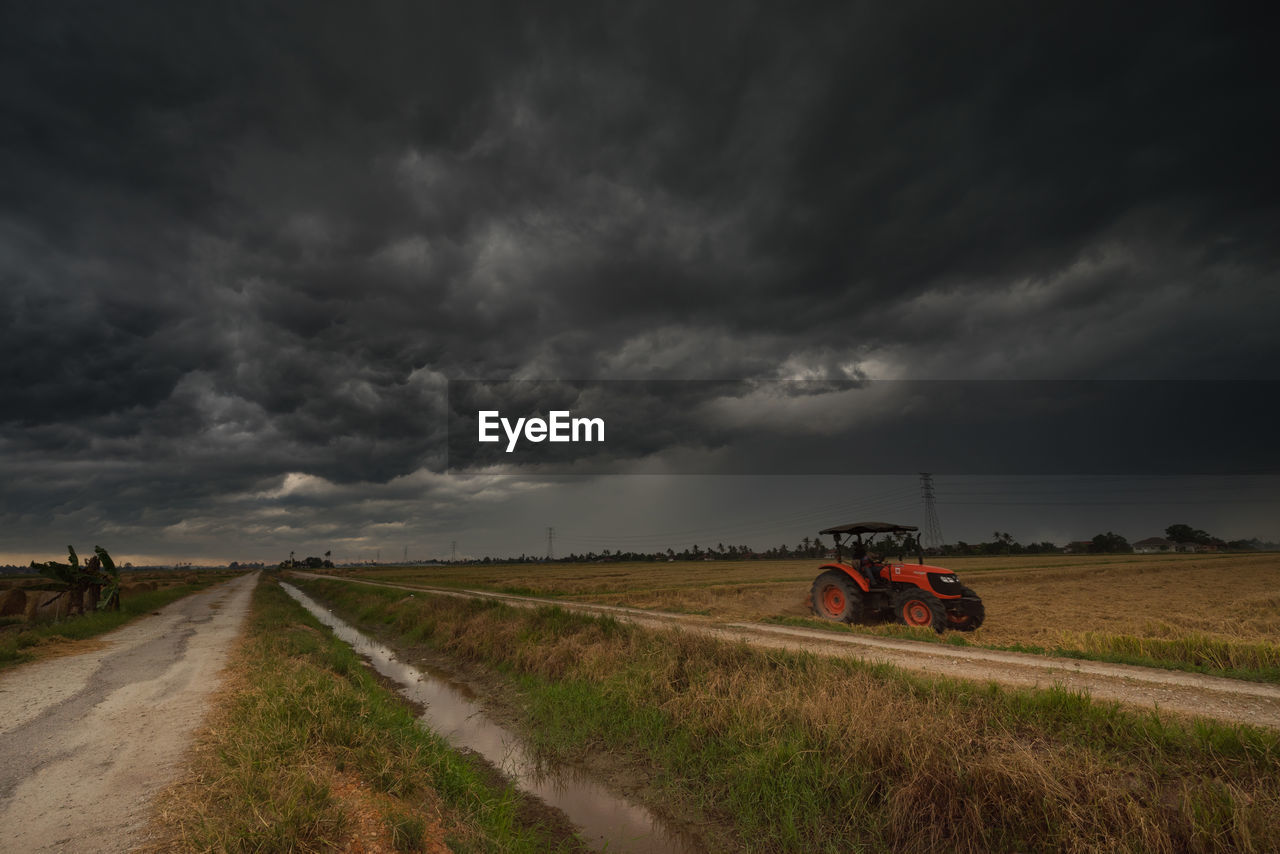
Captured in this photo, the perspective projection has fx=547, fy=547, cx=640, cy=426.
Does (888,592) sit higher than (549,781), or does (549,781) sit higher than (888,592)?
(888,592)

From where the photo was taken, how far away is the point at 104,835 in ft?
15.7

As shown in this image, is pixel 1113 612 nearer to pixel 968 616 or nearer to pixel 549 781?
pixel 968 616

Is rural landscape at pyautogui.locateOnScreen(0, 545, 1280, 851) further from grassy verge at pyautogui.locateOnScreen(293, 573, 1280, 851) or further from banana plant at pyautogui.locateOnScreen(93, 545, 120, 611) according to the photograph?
banana plant at pyautogui.locateOnScreen(93, 545, 120, 611)

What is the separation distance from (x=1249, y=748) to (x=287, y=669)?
49.7 feet

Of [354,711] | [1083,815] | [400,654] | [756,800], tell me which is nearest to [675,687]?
[756,800]

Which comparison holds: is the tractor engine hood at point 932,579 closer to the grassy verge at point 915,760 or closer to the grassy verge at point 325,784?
the grassy verge at point 915,760

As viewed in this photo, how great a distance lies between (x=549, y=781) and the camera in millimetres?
8891

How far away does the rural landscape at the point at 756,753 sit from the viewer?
5.26 metres

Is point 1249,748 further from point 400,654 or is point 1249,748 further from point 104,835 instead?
point 400,654

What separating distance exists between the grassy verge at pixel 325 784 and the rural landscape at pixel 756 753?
3 centimetres

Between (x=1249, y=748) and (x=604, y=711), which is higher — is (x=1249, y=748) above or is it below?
above

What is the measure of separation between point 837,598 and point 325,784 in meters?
17.5

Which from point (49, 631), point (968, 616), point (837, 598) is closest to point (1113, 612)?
point (968, 616)

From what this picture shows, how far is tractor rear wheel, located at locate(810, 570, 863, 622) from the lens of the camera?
18422 millimetres
